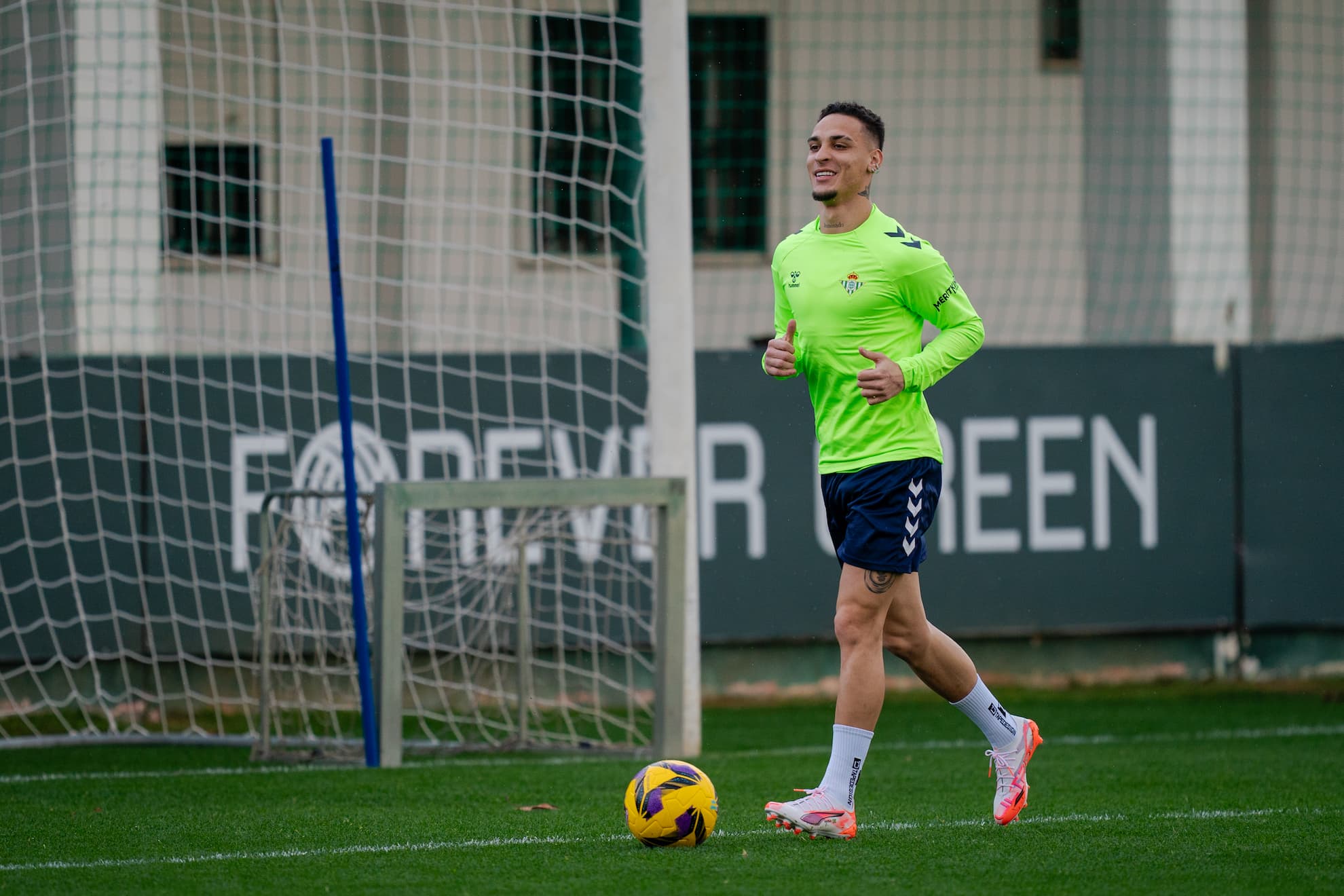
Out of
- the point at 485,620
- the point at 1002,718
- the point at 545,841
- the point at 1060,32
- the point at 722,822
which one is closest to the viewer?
the point at 545,841

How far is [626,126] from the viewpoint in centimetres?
799

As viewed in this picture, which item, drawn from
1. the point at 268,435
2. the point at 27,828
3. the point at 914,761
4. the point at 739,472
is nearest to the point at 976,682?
the point at 914,761

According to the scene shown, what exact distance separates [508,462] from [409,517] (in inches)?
22.6

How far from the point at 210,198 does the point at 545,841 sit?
8176 millimetres

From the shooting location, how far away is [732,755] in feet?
22.0

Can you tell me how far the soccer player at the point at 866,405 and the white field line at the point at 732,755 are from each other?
6.65ft

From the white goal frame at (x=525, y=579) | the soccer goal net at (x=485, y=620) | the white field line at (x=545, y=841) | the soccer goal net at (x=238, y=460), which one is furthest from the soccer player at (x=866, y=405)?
the soccer goal net at (x=238, y=460)

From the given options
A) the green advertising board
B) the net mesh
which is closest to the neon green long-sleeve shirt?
the net mesh

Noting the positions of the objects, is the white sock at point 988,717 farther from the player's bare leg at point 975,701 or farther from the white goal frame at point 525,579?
the white goal frame at point 525,579

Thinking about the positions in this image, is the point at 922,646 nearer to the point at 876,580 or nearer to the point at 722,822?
the point at 876,580

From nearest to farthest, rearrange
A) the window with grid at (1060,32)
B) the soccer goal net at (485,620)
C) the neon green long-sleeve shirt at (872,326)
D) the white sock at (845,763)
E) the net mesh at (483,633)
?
the white sock at (845,763) → the neon green long-sleeve shirt at (872,326) → the soccer goal net at (485,620) → the net mesh at (483,633) → the window with grid at (1060,32)

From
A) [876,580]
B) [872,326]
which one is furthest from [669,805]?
[872,326]

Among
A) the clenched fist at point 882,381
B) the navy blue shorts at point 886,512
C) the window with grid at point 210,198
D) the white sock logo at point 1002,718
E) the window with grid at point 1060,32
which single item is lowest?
the white sock logo at point 1002,718

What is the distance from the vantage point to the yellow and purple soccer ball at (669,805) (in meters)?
4.30
